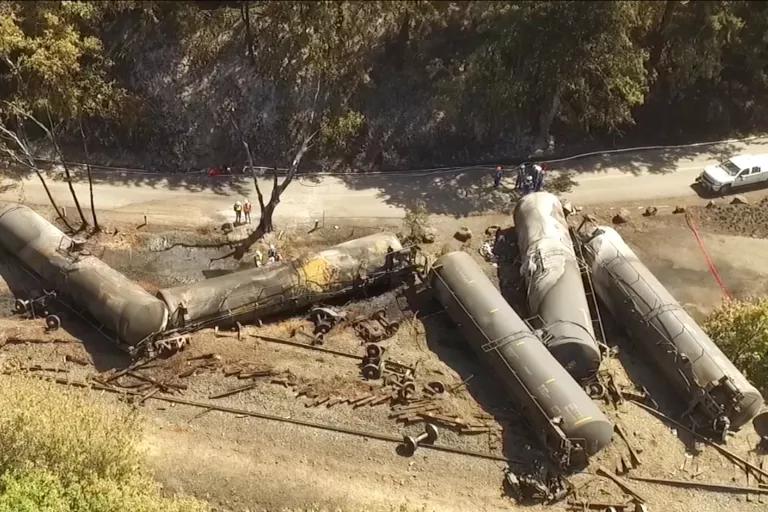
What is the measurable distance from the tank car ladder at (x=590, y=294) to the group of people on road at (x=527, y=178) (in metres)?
5.60

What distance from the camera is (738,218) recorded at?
35.6 meters

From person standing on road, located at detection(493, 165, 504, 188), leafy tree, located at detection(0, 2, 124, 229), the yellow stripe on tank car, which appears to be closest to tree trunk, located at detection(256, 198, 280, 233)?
the yellow stripe on tank car

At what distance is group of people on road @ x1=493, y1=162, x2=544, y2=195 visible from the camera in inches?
1426

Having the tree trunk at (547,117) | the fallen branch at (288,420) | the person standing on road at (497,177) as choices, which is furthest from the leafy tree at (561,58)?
the fallen branch at (288,420)

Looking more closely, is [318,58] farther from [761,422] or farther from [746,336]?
[761,422]

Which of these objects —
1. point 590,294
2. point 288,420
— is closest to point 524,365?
point 590,294

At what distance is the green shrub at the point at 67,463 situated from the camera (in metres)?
19.0

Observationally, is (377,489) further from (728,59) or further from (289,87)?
(728,59)

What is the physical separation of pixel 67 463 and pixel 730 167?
119 ft

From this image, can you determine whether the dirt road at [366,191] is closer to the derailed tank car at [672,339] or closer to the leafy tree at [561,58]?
the leafy tree at [561,58]

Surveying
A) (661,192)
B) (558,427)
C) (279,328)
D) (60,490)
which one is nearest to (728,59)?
(661,192)

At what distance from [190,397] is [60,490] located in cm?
627

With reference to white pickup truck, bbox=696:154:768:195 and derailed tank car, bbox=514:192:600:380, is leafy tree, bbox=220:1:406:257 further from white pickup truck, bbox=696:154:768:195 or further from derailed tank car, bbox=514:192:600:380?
white pickup truck, bbox=696:154:768:195

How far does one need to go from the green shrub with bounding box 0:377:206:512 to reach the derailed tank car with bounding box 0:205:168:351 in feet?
15.2
